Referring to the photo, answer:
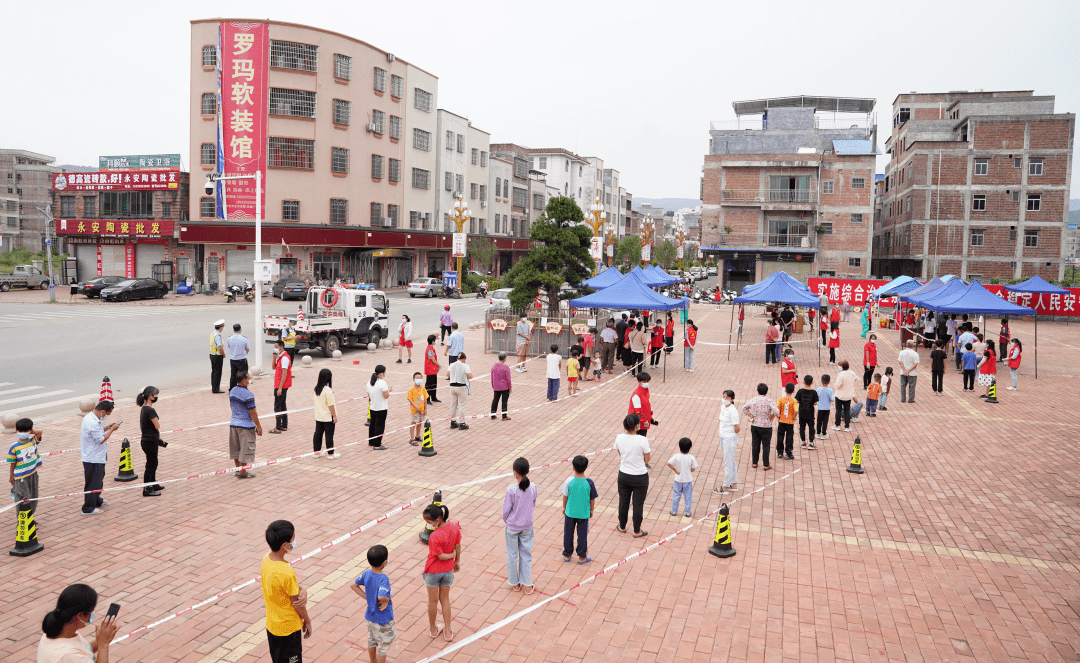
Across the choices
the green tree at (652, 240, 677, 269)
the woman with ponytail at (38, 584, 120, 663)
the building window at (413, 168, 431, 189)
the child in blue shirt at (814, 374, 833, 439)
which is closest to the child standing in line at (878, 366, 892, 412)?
the child in blue shirt at (814, 374, 833, 439)

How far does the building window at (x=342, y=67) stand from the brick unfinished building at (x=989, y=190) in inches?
1754

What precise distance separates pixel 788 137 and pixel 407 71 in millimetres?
33273

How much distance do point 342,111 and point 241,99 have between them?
23.2 feet

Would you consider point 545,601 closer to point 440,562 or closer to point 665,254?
point 440,562

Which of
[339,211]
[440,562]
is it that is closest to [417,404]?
[440,562]

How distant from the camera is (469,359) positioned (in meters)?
22.8

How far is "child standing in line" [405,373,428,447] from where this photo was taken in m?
→ 12.0

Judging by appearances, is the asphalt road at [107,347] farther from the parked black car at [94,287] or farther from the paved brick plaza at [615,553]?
the paved brick plaza at [615,553]

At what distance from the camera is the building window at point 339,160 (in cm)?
5041

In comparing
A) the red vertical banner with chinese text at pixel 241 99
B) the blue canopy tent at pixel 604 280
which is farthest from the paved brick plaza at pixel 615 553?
the red vertical banner with chinese text at pixel 241 99

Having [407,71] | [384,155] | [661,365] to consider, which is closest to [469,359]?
[661,365]

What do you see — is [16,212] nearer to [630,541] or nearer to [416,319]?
[416,319]

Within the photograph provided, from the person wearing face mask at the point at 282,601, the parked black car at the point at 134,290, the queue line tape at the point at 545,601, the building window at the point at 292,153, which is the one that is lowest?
the queue line tape at the point at 545,601

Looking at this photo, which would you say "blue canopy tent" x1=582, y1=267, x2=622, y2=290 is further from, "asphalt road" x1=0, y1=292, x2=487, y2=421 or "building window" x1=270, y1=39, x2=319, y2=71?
"building window" x1=270, y1=39, x2=319, y2=71
